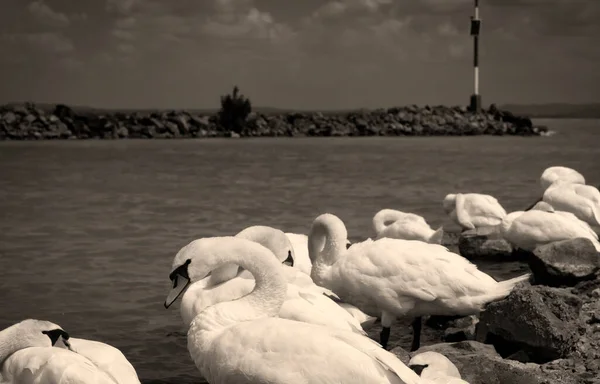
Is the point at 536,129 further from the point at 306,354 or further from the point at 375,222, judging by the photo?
the point at 306,354

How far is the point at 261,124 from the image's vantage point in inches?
2606

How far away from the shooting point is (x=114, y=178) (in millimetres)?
25203

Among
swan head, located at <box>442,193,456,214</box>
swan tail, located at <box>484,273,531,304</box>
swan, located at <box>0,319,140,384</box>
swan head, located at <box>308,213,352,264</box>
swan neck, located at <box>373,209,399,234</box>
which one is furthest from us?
swan head, located at <box>442,193,456,214</box>

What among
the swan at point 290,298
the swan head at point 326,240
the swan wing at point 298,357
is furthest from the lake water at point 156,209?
the swan wing at point 298,357

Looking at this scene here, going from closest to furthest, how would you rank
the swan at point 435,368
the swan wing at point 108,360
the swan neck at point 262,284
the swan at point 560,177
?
1. the swan wing at point 108,360
2. the swan at point 435,368
3. the swan neck at point 262,284
4. the swan at point 560,177

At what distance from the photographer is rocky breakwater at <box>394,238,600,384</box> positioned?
16.6 feet

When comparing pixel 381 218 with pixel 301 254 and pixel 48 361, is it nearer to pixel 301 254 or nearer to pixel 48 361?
pixel 301 254

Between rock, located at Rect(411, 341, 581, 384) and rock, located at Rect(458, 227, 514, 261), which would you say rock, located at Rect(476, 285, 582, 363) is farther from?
rock, located at Rect(458, 227, 514, 261)

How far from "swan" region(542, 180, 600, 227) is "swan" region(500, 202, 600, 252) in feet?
4.07

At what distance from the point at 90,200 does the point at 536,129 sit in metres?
60.3

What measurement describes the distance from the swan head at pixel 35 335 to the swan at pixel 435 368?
1.76 metres

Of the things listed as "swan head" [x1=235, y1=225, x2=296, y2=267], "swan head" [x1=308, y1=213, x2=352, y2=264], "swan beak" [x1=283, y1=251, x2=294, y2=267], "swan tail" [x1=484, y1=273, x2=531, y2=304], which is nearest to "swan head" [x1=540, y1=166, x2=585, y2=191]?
"swan head" [x1=308, y1=213, x2=352, y2=264]

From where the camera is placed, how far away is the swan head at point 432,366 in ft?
15.2

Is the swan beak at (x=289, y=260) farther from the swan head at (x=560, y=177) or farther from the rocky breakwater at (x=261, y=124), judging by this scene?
the rocky breakwater at (x=261, y=124)
